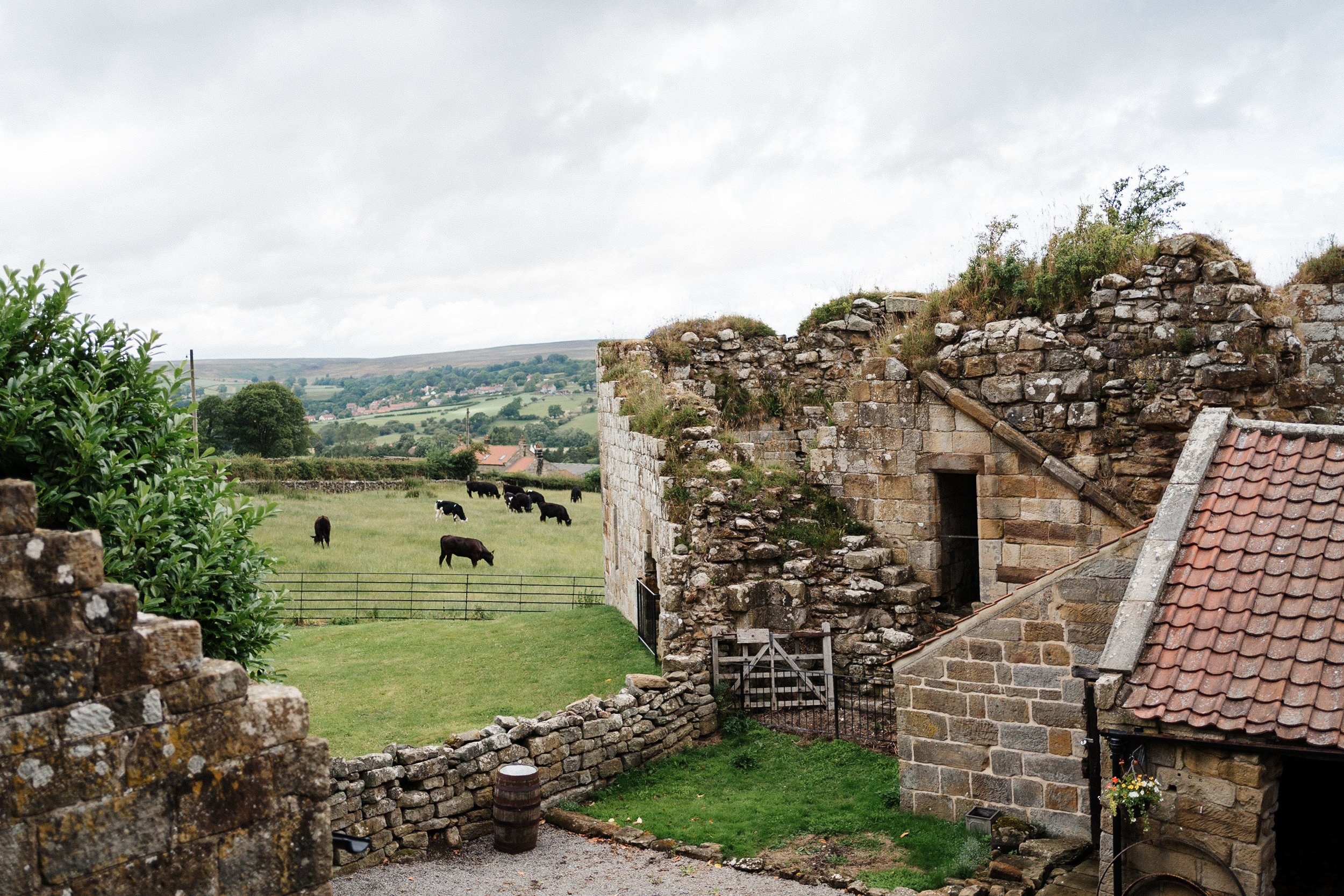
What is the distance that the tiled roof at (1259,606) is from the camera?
262 inches

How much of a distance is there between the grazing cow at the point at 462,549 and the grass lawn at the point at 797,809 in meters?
18.5

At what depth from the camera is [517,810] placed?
10.9 m

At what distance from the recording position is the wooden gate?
47.4ft

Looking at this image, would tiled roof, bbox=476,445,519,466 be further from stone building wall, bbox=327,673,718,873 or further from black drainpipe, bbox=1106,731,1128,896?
black drainpipe, bbox=1106,731,1128,896

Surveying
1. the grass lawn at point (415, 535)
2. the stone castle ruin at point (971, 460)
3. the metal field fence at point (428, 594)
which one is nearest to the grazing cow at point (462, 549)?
the grass lawn at point (415, 535)

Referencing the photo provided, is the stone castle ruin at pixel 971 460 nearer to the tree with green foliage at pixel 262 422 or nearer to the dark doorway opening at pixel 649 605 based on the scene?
the dark doorway opening at pixel 649 605

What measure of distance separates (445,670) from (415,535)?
62.1 feet

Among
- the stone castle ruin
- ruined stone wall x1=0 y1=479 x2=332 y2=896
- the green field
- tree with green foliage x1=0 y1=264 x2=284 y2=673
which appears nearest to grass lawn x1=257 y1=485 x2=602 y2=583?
the green field

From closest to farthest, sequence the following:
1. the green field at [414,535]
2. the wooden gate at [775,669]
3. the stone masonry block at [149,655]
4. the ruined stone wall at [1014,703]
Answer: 1. the stone masonry block at [149,655]
2. the ruined stone wall at [1014,703]
3. the wooden gate at [775,669]
4. the green field at [414,535]

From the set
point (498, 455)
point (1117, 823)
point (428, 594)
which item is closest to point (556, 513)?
point (428, 594)

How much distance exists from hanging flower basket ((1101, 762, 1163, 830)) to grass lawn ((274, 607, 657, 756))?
29.1 ft

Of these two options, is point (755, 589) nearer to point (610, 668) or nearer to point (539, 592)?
point (610, 668)

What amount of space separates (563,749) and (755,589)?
13.1ft

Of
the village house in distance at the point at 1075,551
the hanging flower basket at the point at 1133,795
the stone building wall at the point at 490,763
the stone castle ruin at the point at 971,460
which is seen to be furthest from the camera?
the stone castle ruin at the point at 971,460
